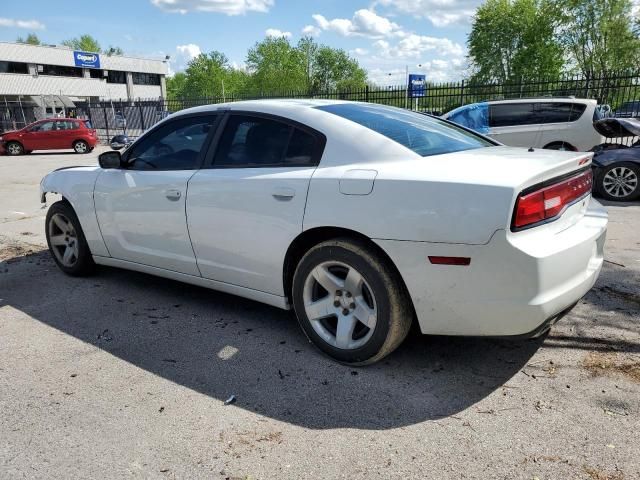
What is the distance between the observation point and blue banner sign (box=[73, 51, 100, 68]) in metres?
61.7

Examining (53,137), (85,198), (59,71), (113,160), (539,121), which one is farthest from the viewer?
(59,71)

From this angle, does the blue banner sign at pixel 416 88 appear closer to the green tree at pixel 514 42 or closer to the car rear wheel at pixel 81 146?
the car rear wheel at pixel 81 146

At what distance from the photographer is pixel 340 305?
308 centimetres

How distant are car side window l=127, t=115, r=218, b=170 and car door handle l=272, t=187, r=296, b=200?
886 mm

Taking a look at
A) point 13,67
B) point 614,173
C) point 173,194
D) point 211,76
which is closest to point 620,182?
point 614,173

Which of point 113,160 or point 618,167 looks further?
point 618,167

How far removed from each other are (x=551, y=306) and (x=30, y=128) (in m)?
24.4

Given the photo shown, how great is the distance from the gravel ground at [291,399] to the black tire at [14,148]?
2161 centimetres

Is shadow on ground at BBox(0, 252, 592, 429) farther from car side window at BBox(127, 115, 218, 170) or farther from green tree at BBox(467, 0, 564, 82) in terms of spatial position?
green tree at BBox(467, 0, 564, 82)

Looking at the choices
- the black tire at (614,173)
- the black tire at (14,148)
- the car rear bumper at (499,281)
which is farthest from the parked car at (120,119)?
the car rear bumper at (499,281)

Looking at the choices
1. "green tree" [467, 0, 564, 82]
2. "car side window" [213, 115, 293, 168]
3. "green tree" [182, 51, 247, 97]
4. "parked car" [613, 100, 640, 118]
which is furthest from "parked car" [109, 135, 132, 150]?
"green tree" [182, 51, 247, 97]

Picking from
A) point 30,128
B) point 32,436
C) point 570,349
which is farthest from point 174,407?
point 30,128

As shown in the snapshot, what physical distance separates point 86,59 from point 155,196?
6813 cm

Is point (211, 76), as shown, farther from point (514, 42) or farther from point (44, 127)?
point (44, 127)
